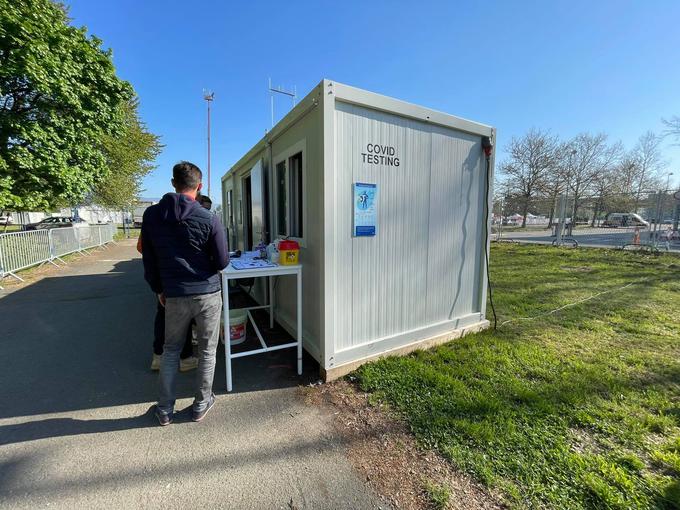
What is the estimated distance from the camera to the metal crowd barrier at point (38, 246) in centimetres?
724

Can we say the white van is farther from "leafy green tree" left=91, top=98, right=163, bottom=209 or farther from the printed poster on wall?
"leafy green tree" left=91, top=98, right=163, bottom=209

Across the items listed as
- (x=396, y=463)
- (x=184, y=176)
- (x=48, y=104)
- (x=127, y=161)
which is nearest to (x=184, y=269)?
(x=184, y=176)

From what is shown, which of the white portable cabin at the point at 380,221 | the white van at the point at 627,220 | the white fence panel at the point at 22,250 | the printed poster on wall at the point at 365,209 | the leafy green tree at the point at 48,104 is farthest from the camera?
the white van at the point at 627,220

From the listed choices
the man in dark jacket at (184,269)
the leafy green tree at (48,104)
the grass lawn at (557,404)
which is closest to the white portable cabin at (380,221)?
the grass lawn at (557,404)

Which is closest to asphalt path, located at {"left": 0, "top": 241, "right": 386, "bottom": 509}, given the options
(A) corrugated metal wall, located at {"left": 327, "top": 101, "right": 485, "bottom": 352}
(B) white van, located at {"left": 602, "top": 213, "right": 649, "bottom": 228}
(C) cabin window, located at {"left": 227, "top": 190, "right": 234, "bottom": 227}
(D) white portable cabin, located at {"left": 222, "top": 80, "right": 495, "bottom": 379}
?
(D) white portable cabin, located at {"left": 222, "top": 80, "right": 495, "bottom": 379}

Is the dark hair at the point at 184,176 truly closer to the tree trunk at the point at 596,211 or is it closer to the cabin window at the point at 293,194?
the cabin window at the point at 293,194

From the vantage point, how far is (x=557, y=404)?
2516mm

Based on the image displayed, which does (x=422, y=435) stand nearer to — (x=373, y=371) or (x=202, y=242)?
(x=373, y=371)

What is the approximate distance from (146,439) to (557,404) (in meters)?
3.26

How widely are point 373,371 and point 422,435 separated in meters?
0.88

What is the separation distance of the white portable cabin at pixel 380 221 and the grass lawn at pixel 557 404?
0.39 metres

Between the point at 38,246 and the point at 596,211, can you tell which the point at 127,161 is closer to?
the point at 38,246

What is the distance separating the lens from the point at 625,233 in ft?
43.7

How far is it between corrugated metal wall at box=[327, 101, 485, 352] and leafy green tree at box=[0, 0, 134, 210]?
26.0ft
